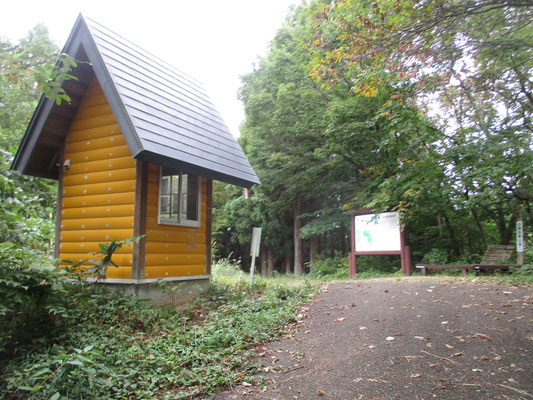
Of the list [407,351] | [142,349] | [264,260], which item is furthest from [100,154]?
[264,260]

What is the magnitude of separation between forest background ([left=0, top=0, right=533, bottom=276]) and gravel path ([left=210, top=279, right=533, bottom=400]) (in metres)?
3.58

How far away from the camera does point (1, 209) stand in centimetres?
634

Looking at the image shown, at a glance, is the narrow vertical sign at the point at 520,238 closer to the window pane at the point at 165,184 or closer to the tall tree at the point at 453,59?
the tall tree at the point at 453,59

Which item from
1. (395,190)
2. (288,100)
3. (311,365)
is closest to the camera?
(311,365)

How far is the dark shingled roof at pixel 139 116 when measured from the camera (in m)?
6.21

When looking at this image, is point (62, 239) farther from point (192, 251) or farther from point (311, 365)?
point (311, 365)

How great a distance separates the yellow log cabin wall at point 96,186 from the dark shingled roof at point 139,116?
50 centimetres

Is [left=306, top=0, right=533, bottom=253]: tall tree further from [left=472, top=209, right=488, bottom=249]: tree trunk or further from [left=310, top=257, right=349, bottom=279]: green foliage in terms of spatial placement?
[left=310, top=257, right=349, bottom=279]: green foliage

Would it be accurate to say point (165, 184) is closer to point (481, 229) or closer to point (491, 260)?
point (491, 260)

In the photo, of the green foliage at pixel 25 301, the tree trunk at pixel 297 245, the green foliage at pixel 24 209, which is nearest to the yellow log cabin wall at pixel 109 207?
the green foliage at pixel 24 209

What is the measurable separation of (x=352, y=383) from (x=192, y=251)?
4.97m

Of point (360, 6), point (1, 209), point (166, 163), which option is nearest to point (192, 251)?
point (166, 163)

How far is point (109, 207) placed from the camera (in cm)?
703

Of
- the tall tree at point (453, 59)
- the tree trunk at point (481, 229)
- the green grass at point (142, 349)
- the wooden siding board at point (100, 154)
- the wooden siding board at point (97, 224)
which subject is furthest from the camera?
the tree trunk at point (481, 229)
